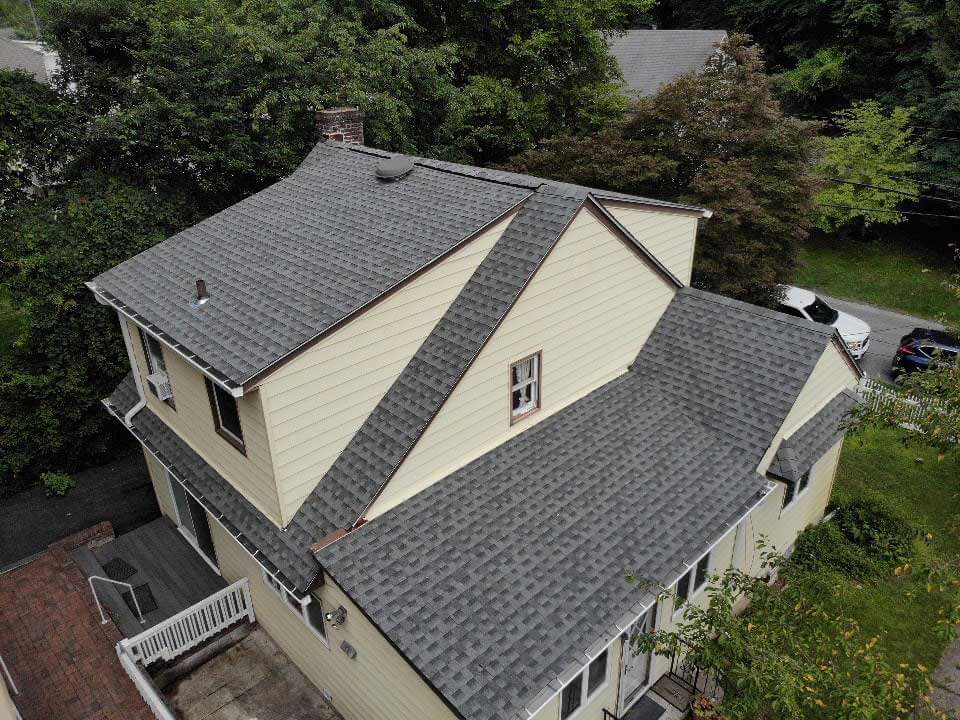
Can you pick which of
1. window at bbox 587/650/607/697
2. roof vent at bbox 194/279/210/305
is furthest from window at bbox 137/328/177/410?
window at bbox 587/650/607/697

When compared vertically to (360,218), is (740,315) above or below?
below

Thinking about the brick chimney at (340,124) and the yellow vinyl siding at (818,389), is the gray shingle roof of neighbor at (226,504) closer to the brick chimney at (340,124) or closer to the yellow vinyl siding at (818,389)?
the brick chimney at (340,124)

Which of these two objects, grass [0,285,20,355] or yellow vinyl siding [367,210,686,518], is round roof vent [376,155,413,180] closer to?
yellow vinyl siding [367,210,686,518]

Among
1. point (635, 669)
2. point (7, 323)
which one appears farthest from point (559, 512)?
point (7, 323)

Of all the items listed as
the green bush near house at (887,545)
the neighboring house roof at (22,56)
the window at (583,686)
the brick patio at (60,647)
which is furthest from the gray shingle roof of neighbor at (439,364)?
the neighboring house roof at (22,56)

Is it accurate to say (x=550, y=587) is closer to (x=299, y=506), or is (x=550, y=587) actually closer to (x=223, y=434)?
(x=299, y=506)

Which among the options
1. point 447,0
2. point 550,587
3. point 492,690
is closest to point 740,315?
point 550,587

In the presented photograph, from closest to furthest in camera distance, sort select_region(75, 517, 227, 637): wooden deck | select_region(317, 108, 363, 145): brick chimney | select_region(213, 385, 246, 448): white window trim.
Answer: select_region(213, 385, 246, 448): white window trim, select_region(75, 517, 227, 637): wooden deck, select_region(317, 108, 363, 145): brick chimney
